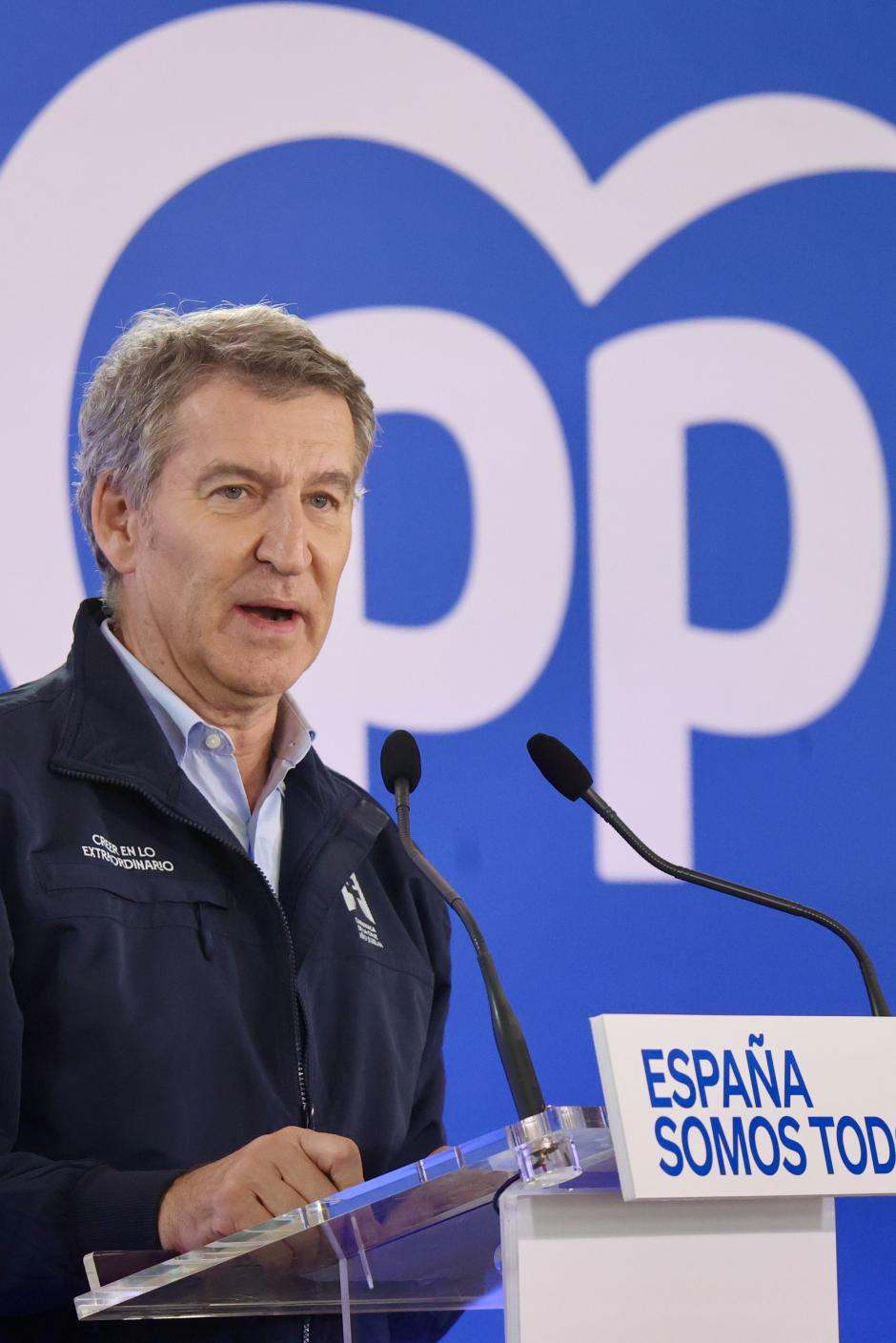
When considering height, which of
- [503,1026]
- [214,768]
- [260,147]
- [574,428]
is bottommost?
[503,1026]

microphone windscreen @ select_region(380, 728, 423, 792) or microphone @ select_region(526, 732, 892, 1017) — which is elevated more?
microphone windscreen @ select_region(380, 728, 423, 792)

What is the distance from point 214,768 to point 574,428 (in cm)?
120

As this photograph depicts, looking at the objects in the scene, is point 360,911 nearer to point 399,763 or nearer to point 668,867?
point 399,763

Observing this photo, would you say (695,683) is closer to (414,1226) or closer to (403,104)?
(403,104)

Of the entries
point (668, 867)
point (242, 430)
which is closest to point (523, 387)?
point (242, 430)

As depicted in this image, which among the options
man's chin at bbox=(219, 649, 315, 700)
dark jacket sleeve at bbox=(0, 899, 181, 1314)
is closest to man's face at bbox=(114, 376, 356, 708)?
man's chin at bbox=(219, 649, 315, 700)

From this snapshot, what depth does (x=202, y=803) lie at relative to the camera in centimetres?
202

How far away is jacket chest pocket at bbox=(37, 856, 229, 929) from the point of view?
1.88 metres

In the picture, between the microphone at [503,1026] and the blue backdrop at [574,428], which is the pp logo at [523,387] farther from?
the microphone at [503,1026]

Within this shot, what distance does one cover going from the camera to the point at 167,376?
7.29 feet

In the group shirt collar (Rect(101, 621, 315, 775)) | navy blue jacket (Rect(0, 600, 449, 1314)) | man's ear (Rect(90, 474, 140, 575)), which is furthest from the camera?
man's ear (Rect(90, 474, 140, 575))

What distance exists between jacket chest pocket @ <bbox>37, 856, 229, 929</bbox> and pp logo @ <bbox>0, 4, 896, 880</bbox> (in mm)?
991

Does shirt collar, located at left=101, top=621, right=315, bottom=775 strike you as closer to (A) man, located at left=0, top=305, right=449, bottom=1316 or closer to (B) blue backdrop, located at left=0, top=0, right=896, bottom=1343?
(A) man, located at left=0, top=305, right=449, bottom=1316

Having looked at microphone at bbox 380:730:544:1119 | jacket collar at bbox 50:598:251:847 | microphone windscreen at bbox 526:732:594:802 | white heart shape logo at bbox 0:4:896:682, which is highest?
white heart shape logo at bbox 0:4:896:682
